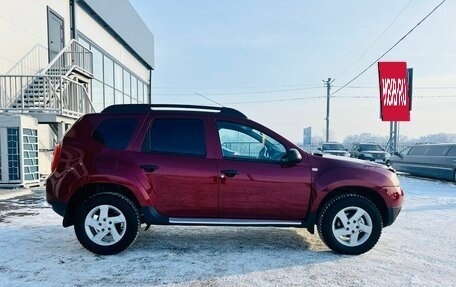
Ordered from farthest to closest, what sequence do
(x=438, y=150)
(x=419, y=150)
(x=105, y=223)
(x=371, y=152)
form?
(x=371, y=152), (x=419, y=150), (x=438, y=150), (x=105, y=223)

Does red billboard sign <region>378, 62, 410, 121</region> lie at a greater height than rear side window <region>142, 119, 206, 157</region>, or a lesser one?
greater

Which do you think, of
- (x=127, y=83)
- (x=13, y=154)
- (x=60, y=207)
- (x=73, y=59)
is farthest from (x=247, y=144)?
(x=127, y=83)

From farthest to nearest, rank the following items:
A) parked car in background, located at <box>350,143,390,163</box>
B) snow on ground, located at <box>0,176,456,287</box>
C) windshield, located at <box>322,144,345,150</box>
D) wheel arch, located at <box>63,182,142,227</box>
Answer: windshield, located at <box>322,144,345,150</box> → parked car in background, located at <box>350,143,390,163</box> → wheel arch, located at <box>63,182,142,227</box> → snow on ground, located at <box>0,176,456,287</box>

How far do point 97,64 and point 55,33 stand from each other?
4.50m

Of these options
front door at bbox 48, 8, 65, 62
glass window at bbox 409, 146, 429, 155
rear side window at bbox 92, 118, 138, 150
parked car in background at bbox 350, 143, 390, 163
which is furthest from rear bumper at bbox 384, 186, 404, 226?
parked car in background at bbox 350, 143, 390, 163

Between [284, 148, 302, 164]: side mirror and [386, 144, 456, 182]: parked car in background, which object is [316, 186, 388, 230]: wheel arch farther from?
[386, 144, 456, 182]: parked car in background

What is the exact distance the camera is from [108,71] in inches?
832

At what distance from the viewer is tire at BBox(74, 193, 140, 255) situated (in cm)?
444

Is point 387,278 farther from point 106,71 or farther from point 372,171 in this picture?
point 106,71

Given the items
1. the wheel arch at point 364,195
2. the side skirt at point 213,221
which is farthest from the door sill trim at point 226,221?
the wheel arch at point 364,195

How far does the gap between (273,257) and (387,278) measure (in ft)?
4.32

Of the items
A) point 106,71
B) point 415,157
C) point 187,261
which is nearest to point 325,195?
point 187,261

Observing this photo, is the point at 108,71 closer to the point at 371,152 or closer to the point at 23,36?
the point at 23,36

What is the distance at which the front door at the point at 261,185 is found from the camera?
4535mm
